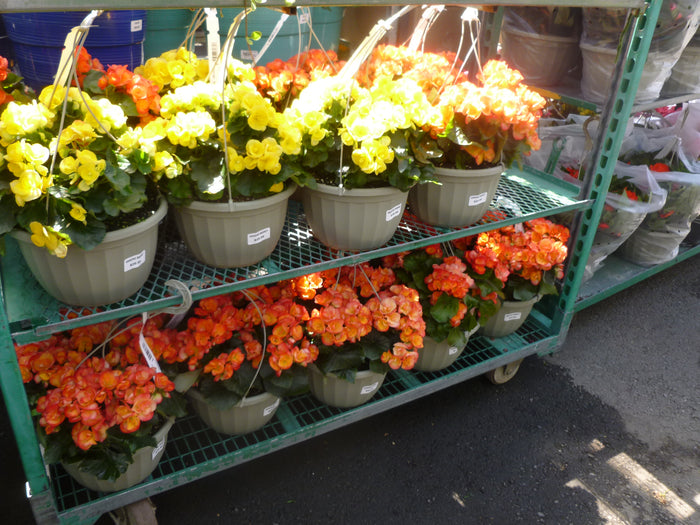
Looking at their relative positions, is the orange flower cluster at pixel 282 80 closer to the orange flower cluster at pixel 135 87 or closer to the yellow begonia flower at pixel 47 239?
the orange flower cluster at pixel 135 87

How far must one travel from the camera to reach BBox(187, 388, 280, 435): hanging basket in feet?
5.36

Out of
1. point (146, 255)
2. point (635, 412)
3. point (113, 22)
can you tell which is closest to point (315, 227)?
point (146, 255)

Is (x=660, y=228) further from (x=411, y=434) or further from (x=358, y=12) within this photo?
(x=358, y=12)

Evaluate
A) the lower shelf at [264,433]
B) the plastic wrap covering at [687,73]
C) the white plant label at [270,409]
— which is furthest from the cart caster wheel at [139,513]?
Answer: the plastic wrap covering at [687,73]

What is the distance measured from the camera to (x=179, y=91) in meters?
1.29

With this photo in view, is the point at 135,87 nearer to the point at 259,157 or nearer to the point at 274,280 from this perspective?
the point at 259,157

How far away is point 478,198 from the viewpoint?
1.70 meters

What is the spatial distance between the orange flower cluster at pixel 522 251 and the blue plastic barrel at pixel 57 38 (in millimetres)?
1602

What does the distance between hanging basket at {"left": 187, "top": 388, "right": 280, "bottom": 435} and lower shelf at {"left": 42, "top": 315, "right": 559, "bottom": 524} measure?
0.05 meters

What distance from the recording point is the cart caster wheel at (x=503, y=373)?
2324mm

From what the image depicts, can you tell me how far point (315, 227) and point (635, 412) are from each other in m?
1.61

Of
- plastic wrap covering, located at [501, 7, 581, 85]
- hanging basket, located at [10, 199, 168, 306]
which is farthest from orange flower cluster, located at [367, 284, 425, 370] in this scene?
plastic wrap covering, located at [501, 7, 581, 85]

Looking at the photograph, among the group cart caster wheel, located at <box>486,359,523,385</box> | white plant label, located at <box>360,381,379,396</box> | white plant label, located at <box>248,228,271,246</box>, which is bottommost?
cart caster wheel, located at <box>486,359,523,385</box>

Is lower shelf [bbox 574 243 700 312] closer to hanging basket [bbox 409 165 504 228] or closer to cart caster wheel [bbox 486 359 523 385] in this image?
cart caster wheel [bbox 486 359 523 385]
